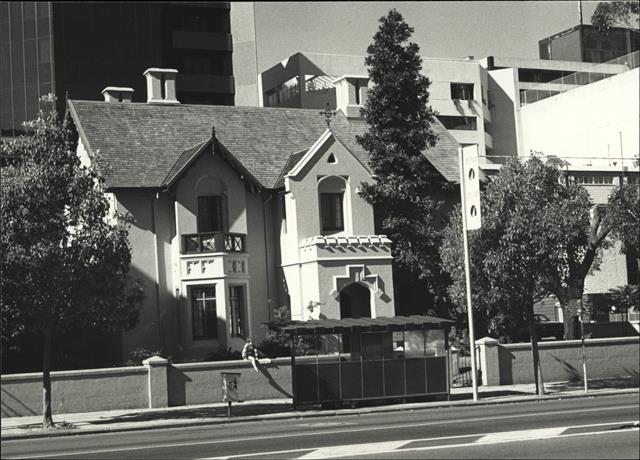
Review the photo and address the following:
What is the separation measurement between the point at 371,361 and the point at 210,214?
1274 cm

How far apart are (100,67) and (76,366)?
4337 centimetres

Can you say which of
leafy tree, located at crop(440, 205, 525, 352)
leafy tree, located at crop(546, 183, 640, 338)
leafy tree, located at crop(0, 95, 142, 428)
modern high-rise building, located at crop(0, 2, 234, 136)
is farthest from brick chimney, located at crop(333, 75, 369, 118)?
modern high-rise building, located at crop(0, 2, 234, 136)

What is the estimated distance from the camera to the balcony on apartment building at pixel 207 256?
3984 cm

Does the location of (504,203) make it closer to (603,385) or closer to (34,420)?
(603,385)

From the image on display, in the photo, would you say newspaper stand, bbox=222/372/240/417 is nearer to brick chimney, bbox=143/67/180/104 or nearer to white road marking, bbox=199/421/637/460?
white road marking, bbox=199/421/637/460

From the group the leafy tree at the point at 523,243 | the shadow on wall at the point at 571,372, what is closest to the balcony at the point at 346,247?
the leafy tree at the point at 523,243

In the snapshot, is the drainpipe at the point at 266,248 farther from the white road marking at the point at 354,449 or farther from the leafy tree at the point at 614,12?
the white road marking at the point at 354,449

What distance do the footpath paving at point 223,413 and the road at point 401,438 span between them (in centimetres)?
81

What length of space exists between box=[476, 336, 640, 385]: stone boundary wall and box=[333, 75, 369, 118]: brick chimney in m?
16.9

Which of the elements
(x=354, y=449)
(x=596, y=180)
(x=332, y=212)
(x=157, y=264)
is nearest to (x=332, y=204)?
(x=332, y=212)

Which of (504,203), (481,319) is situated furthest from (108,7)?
(504,203)

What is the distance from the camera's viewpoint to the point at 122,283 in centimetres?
2853

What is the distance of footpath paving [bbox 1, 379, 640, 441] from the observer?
87.6 feet

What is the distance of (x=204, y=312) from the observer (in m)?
40.0
